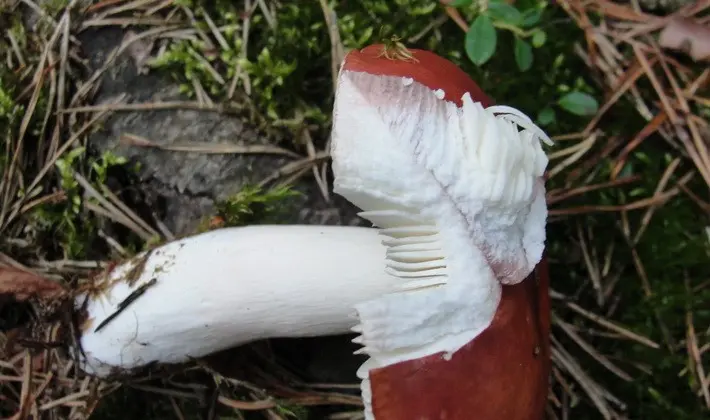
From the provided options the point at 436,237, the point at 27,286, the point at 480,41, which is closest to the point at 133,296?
the point at 27,286

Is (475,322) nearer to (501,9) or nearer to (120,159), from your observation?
(501,9)

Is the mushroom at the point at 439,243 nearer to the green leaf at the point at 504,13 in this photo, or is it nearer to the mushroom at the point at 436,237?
the mushroom at the point at 436,237

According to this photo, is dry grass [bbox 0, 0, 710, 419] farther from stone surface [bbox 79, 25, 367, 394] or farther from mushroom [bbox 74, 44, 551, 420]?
mushroom [bbox 74, 44, 551, 420]

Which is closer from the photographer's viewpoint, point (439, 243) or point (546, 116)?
point (439, 243)

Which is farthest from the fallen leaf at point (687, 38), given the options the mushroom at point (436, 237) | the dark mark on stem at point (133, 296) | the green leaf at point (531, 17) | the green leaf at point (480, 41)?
the dark mark on stem at point (133, 296)

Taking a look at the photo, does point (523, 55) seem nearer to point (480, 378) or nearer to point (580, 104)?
point (580, 104)

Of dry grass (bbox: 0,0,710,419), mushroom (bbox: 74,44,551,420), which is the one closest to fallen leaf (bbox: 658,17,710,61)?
dry grass (bbox: 0,0,710,419)

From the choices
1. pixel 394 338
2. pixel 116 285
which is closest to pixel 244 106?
pixel 116 285
